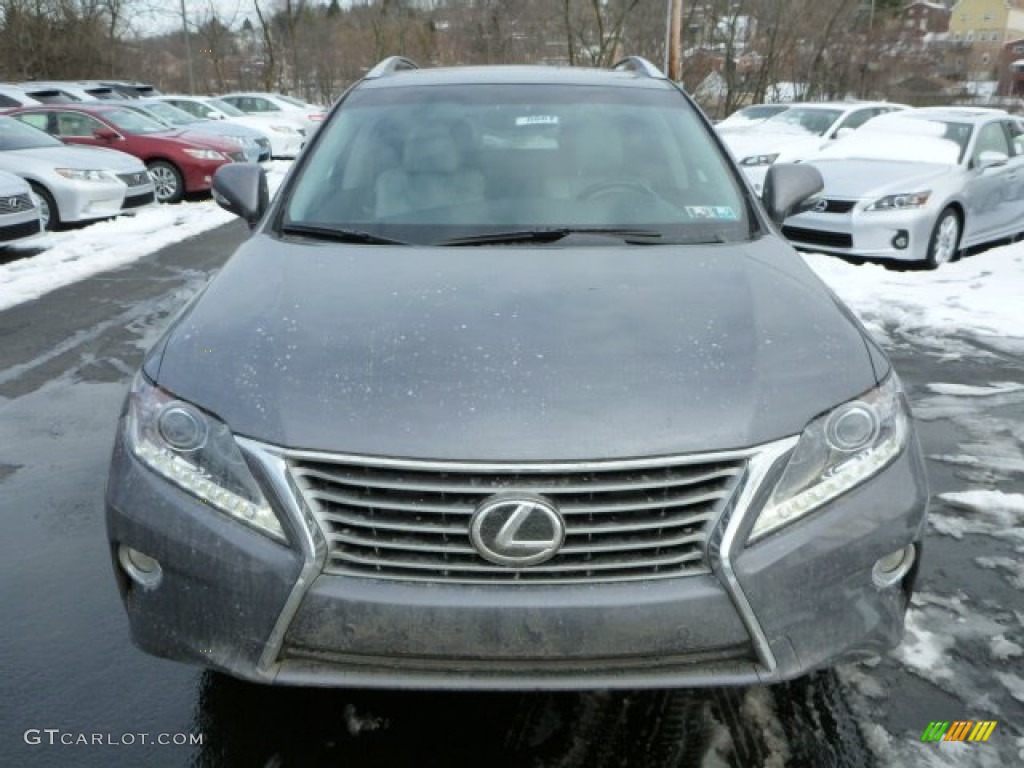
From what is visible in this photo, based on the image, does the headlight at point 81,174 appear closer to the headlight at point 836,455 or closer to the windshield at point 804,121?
the windshield at point 804,121

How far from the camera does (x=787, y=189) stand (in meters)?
3.75

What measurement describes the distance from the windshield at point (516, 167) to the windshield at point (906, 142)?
6.64 meters

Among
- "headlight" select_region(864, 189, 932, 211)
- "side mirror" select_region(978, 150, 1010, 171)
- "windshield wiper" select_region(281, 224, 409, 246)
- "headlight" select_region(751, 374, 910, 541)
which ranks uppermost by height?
"windshield wiper" select_region(281, 224, 409, 246)

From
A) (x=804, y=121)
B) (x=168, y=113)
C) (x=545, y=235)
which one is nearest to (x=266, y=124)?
(x=168, y=113)

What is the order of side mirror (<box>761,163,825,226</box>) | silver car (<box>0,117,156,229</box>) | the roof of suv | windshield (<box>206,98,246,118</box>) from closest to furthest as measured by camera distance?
side mirror (<box>761,163,825,226</box>) → the roof of suv → silver car (<box>0,117,156,229</box>) → windshield (<box>206,98,246,118</box>)

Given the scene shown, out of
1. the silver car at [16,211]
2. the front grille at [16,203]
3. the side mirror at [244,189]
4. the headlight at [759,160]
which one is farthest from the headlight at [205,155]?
the side mirror at [244,189]

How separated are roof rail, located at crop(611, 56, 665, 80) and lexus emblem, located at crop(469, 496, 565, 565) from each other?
2.80 meters

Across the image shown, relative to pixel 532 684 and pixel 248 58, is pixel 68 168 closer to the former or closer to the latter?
pixel 532 684

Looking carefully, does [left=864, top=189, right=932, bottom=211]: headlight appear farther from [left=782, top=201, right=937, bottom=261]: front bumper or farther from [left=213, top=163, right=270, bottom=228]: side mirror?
[left=213, top=163, right=270, bottom=228]: side mirror

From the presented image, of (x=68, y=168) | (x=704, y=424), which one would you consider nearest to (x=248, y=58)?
(x=68, y=168)

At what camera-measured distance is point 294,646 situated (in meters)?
2.00

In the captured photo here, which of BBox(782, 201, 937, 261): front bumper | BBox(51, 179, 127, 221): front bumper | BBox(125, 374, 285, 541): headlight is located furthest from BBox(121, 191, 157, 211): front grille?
BBox(125, 374, 285, 541): headlight

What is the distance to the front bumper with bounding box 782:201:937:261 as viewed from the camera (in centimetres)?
840

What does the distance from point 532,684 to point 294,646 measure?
528mm
